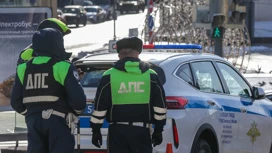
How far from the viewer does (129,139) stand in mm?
6867

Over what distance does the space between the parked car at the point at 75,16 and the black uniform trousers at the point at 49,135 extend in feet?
154

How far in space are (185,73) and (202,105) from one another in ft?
1.32

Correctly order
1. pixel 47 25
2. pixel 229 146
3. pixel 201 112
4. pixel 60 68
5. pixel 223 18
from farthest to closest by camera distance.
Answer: pixel 223 18 < pixel 229 146 < pixel 201 112 < pixel 47 25 < pixel 60 68

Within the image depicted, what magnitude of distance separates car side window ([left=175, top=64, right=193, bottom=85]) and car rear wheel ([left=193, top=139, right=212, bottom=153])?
26.2 inches

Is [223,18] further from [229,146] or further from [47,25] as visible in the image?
[47,25]

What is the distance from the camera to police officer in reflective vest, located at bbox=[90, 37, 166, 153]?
271 inches

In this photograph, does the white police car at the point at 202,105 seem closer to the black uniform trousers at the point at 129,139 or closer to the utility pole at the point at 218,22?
the black uniform trousers at the point at 129,139

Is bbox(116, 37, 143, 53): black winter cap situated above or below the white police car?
above

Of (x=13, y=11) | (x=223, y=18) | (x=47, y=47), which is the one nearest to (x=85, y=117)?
(x=47, y=47)

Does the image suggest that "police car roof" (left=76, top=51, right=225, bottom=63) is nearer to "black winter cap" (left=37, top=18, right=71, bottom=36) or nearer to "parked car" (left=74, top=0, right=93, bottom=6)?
"black winter cap" (left=37, top=18, right=71, bottom=36)

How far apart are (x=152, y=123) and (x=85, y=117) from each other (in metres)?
1.11

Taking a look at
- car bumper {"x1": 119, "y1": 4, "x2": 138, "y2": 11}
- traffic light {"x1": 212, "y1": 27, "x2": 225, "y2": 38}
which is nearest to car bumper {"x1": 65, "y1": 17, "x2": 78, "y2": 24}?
car bumper {"x1": 119, "y1": 4, "x2": 138, "y2": 11}

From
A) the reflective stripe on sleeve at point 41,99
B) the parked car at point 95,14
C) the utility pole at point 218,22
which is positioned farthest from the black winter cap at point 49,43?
the parked car at point 95,14

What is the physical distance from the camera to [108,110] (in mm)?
6969
